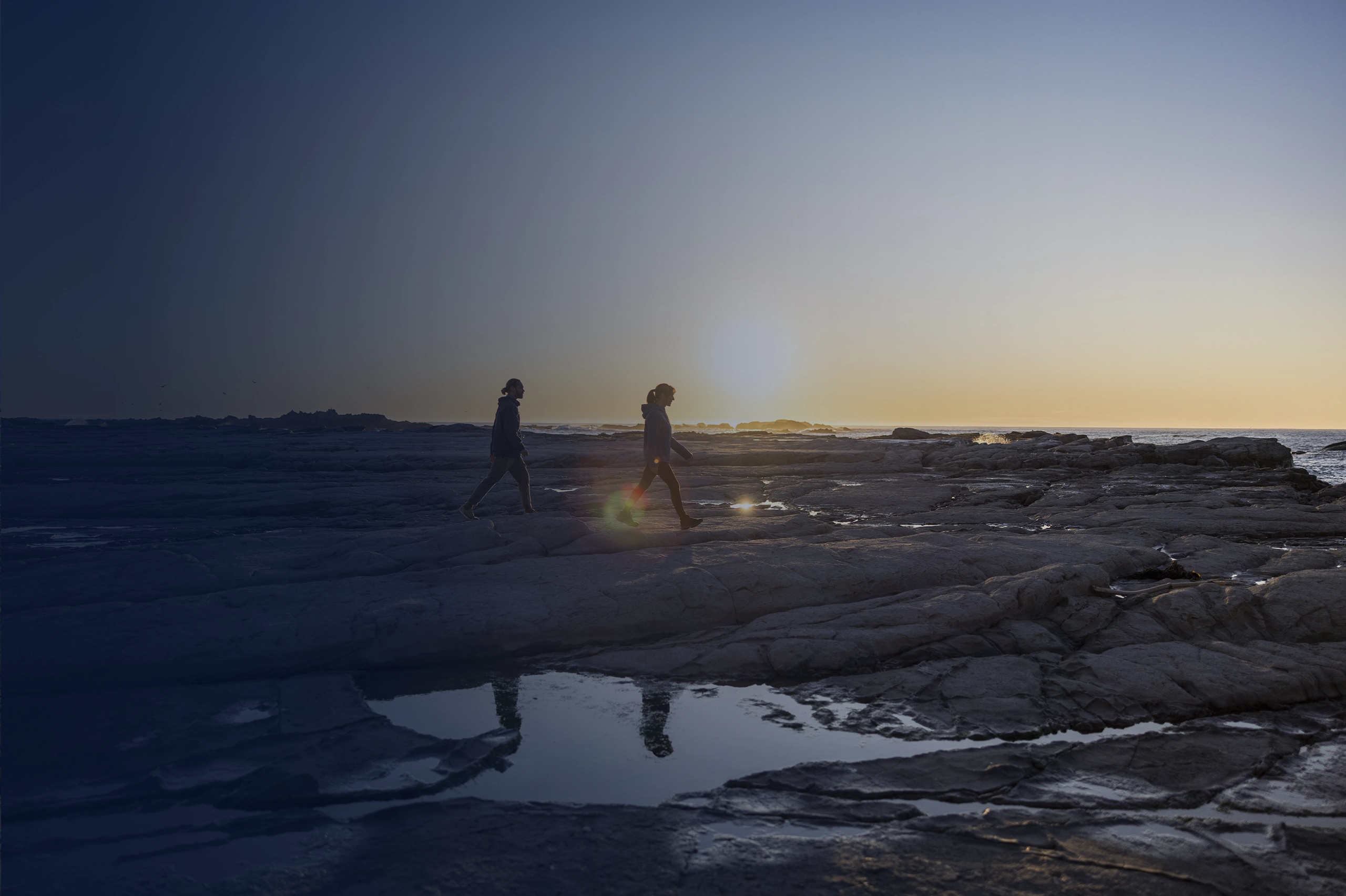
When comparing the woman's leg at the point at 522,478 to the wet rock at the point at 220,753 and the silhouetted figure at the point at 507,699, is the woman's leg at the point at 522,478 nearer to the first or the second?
the silhouetted figure at the point at 507,699

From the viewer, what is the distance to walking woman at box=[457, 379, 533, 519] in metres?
12.2

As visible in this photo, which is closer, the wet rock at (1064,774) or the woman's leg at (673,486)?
the wet rock at (1064,774)

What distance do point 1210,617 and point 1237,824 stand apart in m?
3.95

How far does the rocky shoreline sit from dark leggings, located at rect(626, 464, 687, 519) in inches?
28.1

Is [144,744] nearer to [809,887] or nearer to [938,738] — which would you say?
[809,887]

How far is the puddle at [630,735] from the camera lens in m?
4.19

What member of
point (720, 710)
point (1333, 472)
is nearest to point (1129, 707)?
point (720, 710)

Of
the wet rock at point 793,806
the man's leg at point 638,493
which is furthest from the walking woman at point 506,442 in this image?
the wet rock at point 793,806

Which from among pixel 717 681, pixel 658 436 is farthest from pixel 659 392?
pixel 717 681

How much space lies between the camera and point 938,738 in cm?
485

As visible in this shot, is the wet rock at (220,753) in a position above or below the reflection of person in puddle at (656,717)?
above

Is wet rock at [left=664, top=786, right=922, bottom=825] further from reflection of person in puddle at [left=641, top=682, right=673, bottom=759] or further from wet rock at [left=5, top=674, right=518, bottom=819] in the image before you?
wet rock at [left=5, top=674, right=518, bottom=819]

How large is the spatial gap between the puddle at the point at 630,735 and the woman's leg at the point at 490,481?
6548mm

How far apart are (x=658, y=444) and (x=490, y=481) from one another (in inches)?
121
